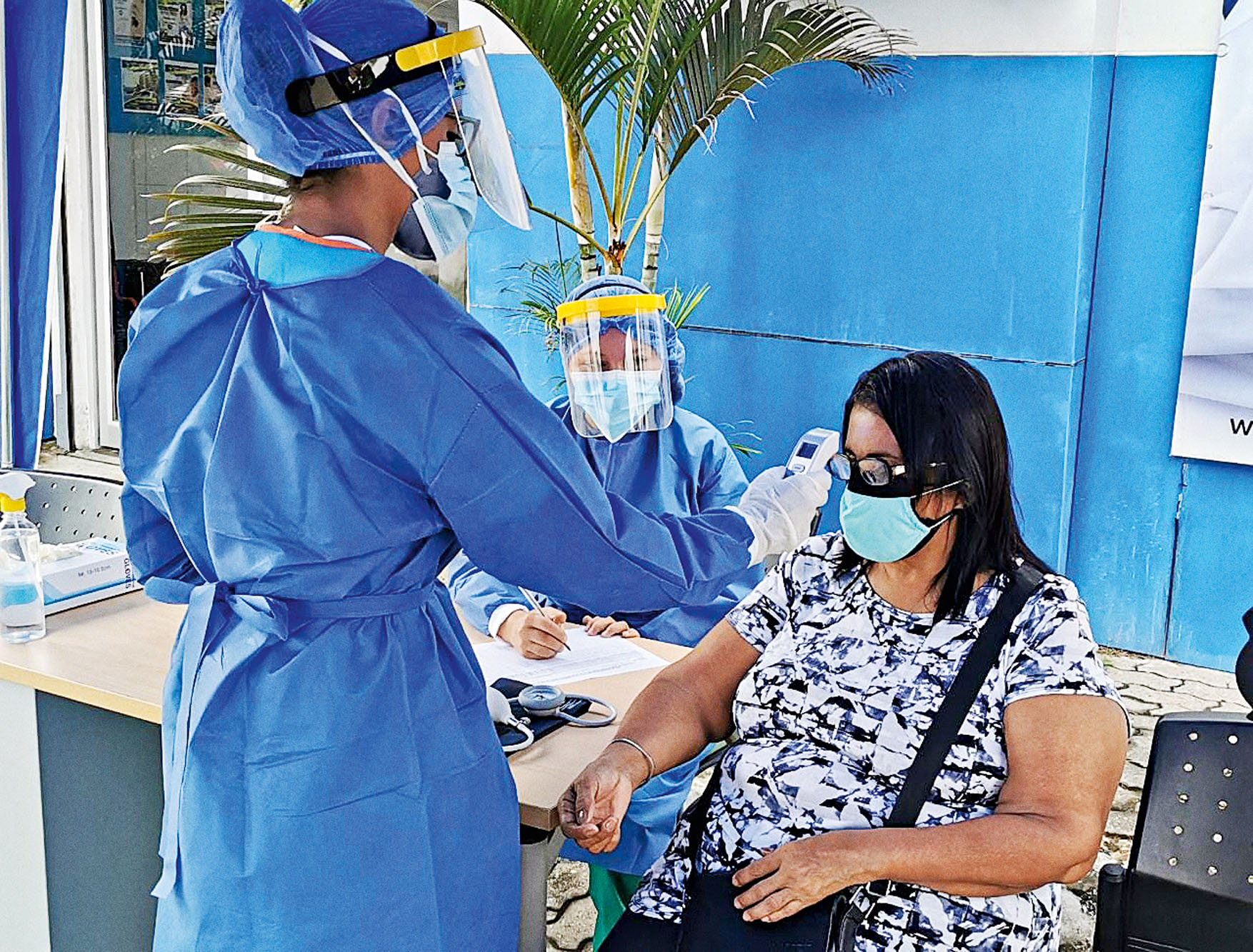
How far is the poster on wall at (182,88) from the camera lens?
6070 millimetres

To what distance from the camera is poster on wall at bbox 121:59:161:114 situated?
5980 mm

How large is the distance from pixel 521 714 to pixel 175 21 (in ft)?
16.7

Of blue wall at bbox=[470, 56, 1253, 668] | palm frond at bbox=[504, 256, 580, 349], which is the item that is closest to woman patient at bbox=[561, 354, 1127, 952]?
blue wall at bbox=[470, 56, 1253, 668]

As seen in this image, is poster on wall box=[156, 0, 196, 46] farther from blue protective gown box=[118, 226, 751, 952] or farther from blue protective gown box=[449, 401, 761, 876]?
blue protective gown box=[118, 226, 751, 952]

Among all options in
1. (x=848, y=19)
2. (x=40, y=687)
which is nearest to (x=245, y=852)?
(x=40, y=687)

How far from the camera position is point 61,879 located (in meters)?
2.13

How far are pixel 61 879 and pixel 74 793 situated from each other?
5.5 inches

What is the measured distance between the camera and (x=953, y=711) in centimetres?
169


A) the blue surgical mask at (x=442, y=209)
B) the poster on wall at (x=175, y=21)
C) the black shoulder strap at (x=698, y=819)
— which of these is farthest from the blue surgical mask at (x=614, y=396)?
the poster on wall at (x=175, y=21)

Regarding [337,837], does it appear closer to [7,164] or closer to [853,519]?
[853,519]

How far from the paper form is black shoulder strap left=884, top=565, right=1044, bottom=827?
1.99 feet

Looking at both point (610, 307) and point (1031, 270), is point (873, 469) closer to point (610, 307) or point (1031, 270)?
point (610, 307)

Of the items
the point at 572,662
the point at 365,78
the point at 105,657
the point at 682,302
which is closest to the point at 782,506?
the point at 572,662

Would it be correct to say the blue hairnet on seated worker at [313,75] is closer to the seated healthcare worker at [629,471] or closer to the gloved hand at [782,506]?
the seated healthcare worker at [629,471]
